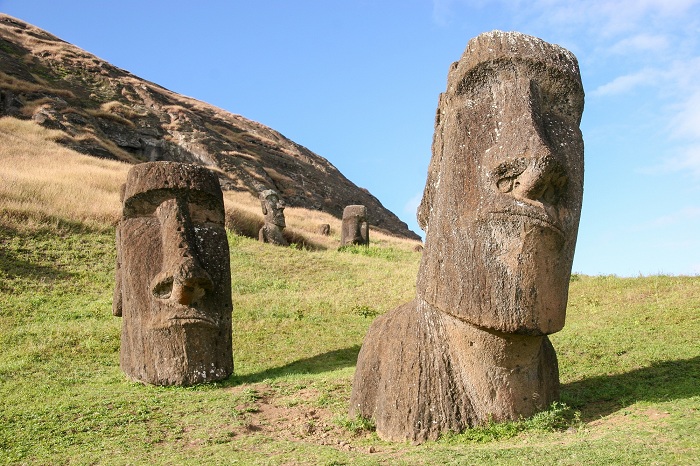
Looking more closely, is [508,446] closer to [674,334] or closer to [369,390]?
[369,390]

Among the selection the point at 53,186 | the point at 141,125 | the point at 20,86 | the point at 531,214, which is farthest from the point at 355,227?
the point at 141,125

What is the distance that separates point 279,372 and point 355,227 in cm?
1932

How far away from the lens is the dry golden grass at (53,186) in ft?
69.3

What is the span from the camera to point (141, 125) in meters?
54.7

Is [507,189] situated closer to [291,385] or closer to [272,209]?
[291,385]

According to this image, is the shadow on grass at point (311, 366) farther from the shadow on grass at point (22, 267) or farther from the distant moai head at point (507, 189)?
the shadow on grass at point (22, 267)

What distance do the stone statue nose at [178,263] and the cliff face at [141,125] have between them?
3337 centimetres

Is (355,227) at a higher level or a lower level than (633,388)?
higher

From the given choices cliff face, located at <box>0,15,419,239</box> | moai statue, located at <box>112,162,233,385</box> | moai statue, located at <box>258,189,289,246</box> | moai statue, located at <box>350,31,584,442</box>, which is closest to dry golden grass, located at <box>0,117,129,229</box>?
moai statue, located at <box>258,189,289,246</box>

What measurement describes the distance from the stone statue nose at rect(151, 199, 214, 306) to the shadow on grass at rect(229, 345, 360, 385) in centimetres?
146

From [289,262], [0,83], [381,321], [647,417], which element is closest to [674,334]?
[647,417]

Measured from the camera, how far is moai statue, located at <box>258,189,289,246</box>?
91.1 feet

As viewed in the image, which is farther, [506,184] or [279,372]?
[279,372]

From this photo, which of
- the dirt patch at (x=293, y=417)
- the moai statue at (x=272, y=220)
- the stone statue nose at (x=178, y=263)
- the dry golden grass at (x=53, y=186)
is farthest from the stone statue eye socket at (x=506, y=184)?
the moai statue at (x=272, y=220)
